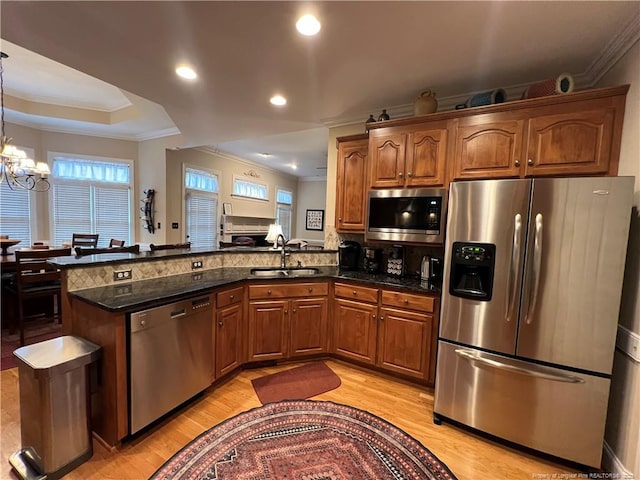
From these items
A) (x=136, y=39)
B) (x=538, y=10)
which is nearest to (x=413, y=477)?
(x=538, y=10)

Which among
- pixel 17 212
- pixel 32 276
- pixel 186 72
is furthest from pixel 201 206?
pixel 186 72

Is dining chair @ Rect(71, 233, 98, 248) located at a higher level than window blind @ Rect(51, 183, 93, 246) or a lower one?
lower

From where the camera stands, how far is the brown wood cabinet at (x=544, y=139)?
1881 mm

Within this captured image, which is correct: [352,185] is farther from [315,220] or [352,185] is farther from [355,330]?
[315,220]

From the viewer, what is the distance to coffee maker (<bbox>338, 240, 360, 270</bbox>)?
320 centimetres

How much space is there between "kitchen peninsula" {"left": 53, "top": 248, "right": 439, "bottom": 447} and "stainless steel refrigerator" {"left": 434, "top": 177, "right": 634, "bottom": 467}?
1.47 feet

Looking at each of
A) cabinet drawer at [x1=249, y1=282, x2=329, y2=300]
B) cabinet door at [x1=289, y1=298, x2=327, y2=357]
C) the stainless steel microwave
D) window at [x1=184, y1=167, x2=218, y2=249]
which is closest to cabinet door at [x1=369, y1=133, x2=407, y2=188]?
the stainless steel microwave

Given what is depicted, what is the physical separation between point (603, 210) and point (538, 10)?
1.22 m

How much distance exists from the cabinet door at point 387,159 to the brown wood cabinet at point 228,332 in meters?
1.74

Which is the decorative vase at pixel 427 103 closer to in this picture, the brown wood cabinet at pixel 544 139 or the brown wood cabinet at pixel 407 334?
the brown wood cabinet at pixel 544 139

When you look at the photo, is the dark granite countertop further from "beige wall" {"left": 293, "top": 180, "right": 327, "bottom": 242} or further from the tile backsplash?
"beige wall" {"left": 293, "top": 180, "right": 327, "bottom": 242}

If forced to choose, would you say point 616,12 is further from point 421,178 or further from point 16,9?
point 16,9

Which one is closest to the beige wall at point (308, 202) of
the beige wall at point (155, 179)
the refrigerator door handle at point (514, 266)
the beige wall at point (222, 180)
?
the beige wall at point (222, 180)

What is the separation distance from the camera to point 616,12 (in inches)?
62.7
